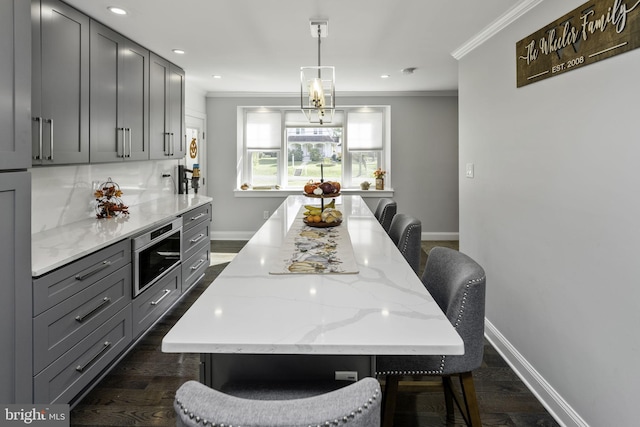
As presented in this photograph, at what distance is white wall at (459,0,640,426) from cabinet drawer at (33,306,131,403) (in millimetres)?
2485

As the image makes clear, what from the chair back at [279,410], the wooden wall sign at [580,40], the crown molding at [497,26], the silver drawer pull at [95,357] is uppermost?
the crown molding at [497,26]

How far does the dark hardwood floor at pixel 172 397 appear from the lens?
2161mm

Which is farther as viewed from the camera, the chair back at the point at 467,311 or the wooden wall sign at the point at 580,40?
the wooden wall sign at the point at 580,40

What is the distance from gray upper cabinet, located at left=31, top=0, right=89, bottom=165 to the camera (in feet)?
7.86

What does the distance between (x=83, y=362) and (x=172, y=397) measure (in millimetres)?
507

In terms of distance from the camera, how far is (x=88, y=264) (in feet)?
7.58

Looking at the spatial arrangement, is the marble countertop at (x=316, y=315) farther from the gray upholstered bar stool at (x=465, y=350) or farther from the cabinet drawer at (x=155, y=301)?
the cabinet drawer at (x=155, y=301)

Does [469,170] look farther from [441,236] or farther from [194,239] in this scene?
[441,236]

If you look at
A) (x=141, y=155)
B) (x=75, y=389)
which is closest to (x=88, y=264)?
(x=75, y=389)

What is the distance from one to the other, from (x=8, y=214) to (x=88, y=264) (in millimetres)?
782

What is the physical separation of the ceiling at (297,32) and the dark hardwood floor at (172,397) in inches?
92.1

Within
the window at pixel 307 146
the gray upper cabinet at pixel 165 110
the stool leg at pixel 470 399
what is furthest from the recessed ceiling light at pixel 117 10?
the window at pixel 307 146

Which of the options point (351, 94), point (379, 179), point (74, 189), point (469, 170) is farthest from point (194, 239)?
point (351, 94)

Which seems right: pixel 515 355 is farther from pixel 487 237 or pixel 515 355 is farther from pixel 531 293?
pixel 487 237
